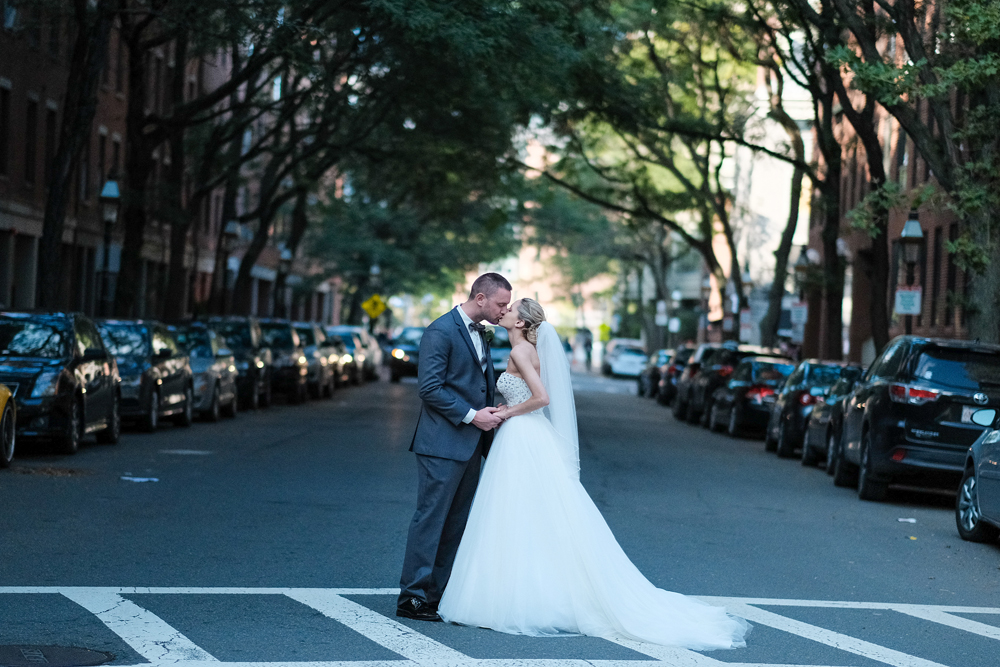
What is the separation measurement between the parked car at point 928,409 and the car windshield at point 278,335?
64.5ft

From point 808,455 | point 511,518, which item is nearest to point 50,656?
point 511,518

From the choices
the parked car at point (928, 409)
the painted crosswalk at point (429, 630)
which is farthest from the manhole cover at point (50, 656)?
the parked car at point (928, 409)

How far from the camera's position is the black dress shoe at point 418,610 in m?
8.45

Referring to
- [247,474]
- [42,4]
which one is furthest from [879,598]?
[42,4]

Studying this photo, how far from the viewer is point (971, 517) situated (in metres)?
13.5

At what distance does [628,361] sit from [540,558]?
6231 centimetres

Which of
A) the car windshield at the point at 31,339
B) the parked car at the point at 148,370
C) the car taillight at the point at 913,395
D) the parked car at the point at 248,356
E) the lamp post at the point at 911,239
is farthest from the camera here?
the parked car at the point at 248,356

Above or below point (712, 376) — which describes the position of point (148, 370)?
below

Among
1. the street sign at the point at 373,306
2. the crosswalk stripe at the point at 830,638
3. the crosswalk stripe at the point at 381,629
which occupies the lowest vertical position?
the crosswalk stripe at the point at 381,629

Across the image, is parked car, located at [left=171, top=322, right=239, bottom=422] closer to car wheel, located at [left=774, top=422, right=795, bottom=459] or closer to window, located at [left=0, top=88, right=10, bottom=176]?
car wheel, located at [left=774, top=422, right=795, bottom=459]

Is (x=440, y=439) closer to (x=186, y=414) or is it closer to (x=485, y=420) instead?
(x=485, y=420)

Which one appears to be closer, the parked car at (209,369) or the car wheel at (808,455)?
the car wheel at (808,455)

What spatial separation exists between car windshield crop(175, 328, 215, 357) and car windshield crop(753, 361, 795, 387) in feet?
30.8

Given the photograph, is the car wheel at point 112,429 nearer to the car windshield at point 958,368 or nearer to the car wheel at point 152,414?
the car wheel at point 152,414
